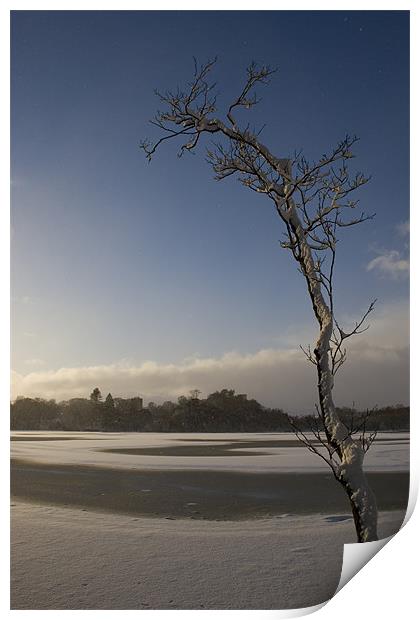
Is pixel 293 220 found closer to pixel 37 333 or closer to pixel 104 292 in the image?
pixel 104 292

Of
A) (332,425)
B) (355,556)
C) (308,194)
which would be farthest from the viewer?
(308,194)

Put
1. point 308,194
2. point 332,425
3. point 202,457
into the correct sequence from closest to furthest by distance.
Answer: point 332,425
point 308,194
point 202,457

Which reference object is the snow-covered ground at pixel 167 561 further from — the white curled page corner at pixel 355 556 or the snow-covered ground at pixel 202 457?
the snow-covered ground at pixel 202 457

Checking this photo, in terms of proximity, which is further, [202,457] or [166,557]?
[202,457]

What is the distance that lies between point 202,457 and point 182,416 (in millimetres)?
228

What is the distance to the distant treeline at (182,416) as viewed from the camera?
2.76m

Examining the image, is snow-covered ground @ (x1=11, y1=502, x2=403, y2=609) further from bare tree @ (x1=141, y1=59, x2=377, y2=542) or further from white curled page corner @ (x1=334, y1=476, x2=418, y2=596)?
bare tree @ (x1=141, y1=59, x2=377, y2=542)

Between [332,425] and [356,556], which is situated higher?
[332,425]

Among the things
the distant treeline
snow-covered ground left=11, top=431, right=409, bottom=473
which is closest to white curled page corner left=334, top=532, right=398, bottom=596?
snow-covered ground left=11, top=431, right=409, bottom=473

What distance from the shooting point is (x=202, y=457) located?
9.39ft
